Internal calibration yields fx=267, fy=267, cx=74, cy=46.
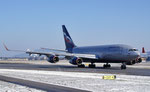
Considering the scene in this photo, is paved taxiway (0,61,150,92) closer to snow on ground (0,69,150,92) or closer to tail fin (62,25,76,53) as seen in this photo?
snow on ground (0,69,150,92)

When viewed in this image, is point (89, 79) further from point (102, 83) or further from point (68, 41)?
point (68, 41)

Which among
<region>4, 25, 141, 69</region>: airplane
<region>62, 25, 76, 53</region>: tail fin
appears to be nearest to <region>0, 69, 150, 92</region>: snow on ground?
<region>4, 25, 141, 69</region>: airplane

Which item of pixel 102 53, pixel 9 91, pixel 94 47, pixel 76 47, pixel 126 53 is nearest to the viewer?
pixel 9 91

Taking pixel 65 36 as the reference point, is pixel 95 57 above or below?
below

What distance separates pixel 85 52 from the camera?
5206 centimetres

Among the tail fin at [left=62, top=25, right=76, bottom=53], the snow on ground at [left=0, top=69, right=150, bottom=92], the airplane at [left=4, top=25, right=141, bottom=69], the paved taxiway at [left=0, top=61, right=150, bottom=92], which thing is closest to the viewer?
the snow on ground at [left=0, top=69, right=150, bottom=92]

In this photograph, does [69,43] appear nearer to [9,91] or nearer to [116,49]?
[116,49]

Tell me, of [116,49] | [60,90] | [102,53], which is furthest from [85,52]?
[60,90]

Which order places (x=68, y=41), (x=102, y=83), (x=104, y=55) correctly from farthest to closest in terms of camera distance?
1. (x=68, y=41)
2. (x=104, y=55)
3. (x=102, y=83)

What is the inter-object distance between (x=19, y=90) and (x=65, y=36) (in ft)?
145

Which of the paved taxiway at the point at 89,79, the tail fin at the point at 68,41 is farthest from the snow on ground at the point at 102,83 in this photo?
the tail fin at the point at 68,41

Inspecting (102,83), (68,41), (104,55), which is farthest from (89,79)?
(68,41)

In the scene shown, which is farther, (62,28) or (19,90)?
(62,28)

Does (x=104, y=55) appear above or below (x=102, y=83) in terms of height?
above
